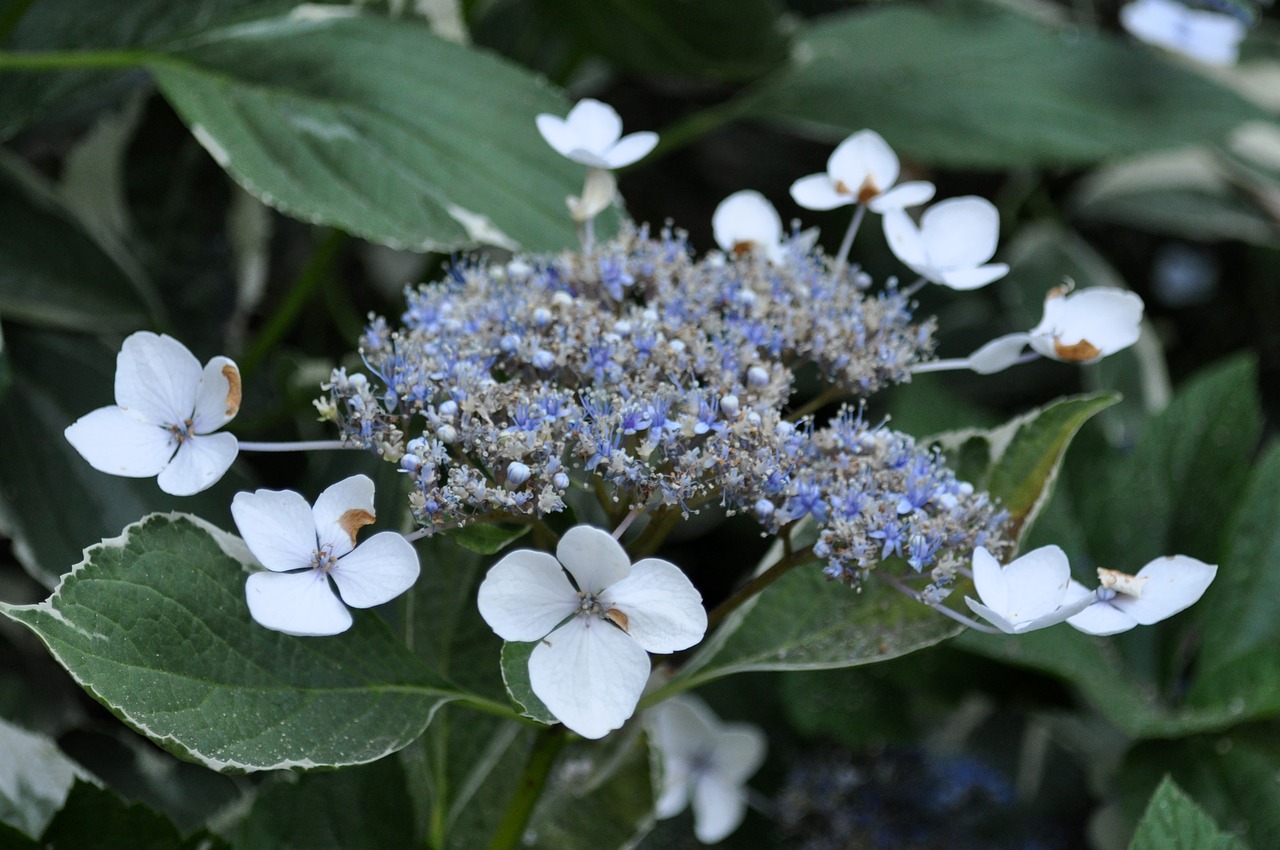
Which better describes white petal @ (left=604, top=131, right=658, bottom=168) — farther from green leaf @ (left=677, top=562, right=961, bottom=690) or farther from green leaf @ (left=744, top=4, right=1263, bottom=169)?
green leaf @ (left=744, top=4, right=1263, bottom=169)

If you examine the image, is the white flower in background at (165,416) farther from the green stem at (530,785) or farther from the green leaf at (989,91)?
the green leaf at (989,91)

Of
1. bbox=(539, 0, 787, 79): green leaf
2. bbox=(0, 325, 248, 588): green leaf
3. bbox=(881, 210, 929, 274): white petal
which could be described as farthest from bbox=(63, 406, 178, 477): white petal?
bbox=(539, 0, 787, 79): green leaf

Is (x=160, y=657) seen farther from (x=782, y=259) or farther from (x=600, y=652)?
(x=782, y=259)

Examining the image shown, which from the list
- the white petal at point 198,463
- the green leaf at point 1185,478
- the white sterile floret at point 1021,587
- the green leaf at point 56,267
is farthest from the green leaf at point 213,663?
the green leaf at point 1185,478

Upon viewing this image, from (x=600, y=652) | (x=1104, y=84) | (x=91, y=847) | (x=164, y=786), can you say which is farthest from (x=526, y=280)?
(x=1104, y=84)

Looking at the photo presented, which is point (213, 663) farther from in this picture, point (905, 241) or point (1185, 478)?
point (1185, 478)

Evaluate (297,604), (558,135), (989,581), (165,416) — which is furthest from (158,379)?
(989,581)
